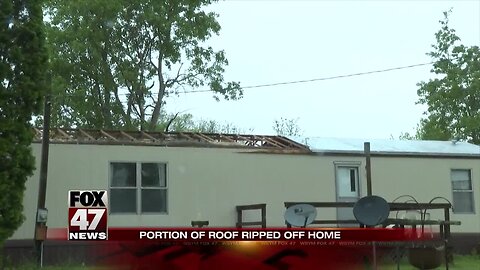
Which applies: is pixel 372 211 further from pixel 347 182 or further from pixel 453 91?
pixel 453 91

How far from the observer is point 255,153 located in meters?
19.1

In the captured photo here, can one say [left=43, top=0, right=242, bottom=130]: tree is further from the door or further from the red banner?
the red banner

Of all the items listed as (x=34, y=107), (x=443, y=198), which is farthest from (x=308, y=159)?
(x=34, y=107)

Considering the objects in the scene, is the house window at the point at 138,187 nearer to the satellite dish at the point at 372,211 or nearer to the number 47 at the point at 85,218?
the satellite dish at the point at 372,211

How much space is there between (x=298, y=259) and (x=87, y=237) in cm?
132

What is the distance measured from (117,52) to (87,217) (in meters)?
25.0

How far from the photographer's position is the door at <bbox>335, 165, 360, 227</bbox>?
783 inches

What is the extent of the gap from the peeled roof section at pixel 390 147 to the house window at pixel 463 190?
0.59 m

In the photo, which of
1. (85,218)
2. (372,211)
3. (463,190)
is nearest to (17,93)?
(372,211)

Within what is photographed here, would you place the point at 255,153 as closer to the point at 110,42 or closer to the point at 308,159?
the point at 308,159

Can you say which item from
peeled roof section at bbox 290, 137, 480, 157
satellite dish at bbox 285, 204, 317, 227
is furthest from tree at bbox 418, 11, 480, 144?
satellite dish at bbox 285, 204, 317, 227

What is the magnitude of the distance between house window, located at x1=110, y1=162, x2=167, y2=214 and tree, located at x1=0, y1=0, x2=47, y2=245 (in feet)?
11.0

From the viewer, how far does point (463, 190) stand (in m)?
21.6

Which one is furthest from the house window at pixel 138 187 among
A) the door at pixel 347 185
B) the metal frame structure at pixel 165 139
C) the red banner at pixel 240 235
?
the red banner at pixel 240 235
